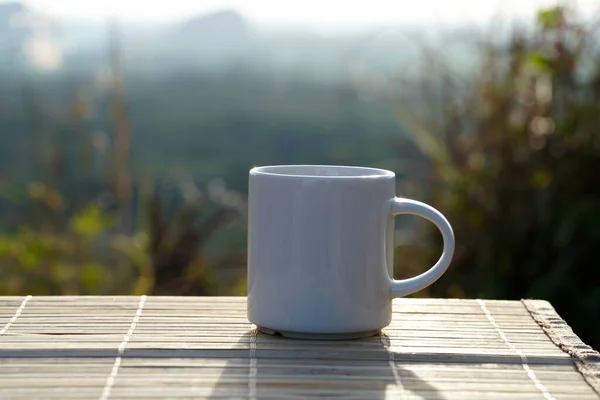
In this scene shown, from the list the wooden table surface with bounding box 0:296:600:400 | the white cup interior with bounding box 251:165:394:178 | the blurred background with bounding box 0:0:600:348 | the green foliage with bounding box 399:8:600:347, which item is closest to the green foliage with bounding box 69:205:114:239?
the blurred background with bounding box 0:0:600:348

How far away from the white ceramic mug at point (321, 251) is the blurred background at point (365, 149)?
117cm

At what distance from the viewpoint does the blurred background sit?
197 centimetres

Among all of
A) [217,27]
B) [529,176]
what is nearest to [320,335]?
[529,176]

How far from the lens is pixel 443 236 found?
0.81 m

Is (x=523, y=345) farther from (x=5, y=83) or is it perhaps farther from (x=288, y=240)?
(x=5, y=83)

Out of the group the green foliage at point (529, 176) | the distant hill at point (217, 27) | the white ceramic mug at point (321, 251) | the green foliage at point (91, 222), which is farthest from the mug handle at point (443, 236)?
the distant hill at point (217, 27)

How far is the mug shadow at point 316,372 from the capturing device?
661mm

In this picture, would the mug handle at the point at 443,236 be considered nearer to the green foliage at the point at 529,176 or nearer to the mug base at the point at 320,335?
the mug base at the point at 320,335

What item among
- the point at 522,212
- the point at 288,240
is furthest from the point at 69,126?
the point at 288,240

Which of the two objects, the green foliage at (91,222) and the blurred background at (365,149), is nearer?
the blurred background at (365,149)

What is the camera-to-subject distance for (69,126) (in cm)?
224

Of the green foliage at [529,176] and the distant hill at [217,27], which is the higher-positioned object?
the distant hill at [217,27]

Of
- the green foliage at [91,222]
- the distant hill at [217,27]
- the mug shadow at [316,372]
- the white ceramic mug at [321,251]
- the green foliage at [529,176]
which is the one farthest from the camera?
the distant hill at [217,27]

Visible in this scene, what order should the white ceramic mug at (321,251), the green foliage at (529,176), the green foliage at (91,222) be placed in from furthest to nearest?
the green foliage at (91,222) → the green foliage at (529,176) → the white ceramic mug at (321,251)
